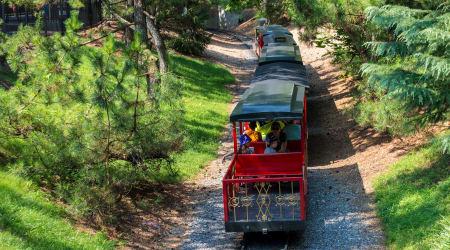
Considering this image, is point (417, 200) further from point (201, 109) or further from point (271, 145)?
point (201, 109)

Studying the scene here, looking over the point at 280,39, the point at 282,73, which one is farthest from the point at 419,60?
the point at 280,39

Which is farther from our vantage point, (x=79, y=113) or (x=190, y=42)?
(x=190, y=42)

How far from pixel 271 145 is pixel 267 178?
6.55 feet

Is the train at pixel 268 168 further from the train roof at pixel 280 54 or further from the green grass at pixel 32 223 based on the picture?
the train roof at pixel 280 54

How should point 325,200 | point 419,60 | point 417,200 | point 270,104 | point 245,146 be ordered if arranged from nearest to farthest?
point 419,60 < point 417,200 < point 270,104 < point 245,146 < point 325,200

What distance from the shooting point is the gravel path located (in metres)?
11.9

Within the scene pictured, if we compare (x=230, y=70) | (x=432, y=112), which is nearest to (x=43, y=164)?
(x=432, y=112)

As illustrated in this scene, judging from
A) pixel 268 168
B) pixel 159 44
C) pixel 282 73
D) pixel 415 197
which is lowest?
pixel 415 197

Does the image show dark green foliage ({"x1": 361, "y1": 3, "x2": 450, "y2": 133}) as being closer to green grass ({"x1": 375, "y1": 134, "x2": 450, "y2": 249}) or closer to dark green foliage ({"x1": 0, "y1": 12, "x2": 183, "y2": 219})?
green grass ({"x1": 375, "y1": 134, "x2": 450, "y2": 249})

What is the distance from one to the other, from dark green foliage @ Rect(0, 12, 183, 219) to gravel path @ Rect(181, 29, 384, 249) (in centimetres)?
212

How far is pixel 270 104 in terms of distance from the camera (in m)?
13.2

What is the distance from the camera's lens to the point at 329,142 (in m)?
19.5

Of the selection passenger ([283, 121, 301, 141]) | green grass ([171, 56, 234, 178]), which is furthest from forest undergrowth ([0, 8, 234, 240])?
passenger ([283, 121, 301, 141])

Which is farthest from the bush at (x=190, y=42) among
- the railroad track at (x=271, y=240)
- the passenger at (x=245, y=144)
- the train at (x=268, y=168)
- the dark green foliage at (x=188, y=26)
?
the railroad track at (x=271, y=240)
